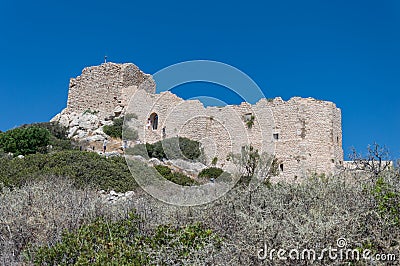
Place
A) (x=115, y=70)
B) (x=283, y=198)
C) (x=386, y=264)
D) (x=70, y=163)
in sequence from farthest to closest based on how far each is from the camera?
1. (x=115, y=70)
2. (x=70, y=163)
3. (x=283, y=198)
4. (x=386, y=264)

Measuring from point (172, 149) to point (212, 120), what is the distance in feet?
7.14

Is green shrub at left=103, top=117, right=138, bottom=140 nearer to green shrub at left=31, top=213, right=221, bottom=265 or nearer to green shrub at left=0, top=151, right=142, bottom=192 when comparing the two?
green shrub at left=0, top=151, right=142, bottom=192

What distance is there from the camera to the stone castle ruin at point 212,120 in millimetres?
18547

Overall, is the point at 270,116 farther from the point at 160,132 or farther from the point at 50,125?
the point at 50,125

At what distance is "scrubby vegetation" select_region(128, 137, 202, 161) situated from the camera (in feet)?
58.9

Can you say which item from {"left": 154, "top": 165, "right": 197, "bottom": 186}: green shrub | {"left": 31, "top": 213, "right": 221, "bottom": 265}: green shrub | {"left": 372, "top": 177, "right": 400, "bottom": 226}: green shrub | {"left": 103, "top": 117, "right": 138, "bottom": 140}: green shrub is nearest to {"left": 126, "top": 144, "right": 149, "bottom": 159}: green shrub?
{"left": 103, "top": 117, "right": 138, "bottom": 140}: green shrub

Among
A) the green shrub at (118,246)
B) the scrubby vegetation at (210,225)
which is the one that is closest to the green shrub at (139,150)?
the scrubby vegetation at (210,225)

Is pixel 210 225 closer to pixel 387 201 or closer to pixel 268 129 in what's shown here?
pixel 387 201

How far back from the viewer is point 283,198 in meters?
6.61

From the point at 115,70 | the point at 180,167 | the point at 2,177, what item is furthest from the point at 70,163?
the point at 115,70

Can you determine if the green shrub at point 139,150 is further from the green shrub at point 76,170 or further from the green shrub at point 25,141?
the green shrub at point 25,141

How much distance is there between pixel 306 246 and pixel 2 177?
905cm
